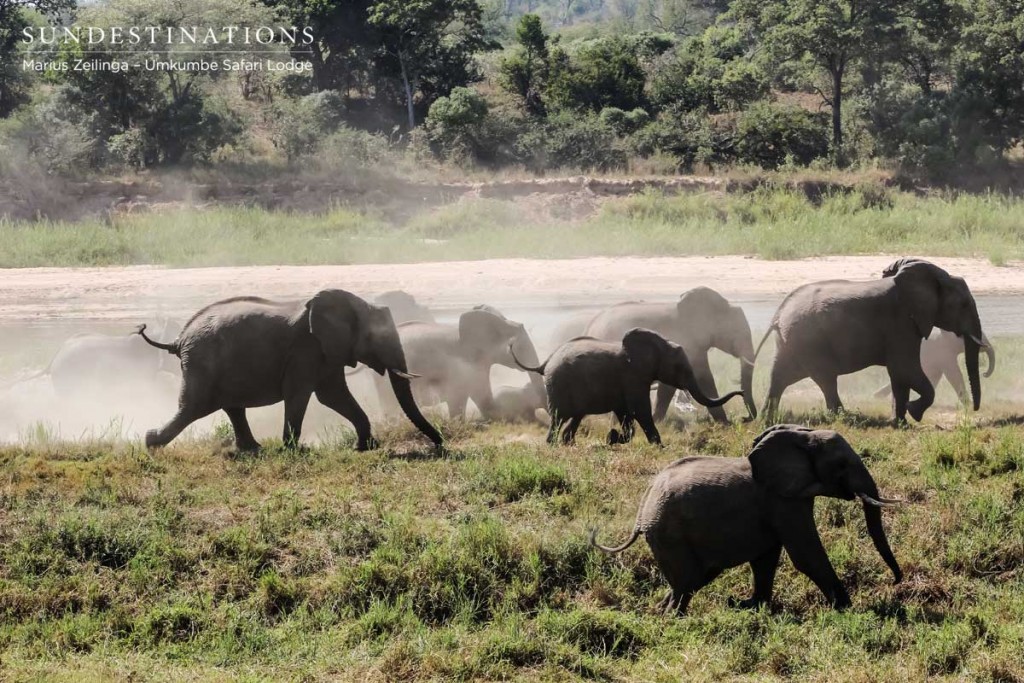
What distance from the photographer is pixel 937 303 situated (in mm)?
12828

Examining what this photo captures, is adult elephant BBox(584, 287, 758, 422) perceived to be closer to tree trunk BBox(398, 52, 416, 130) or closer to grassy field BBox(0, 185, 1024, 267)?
grassy field BBox(0, 185, 1024, 267)

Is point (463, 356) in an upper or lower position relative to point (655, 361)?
lower

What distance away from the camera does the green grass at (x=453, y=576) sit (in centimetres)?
798

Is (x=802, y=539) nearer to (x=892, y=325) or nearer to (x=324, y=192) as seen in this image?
(x=892, y=325)

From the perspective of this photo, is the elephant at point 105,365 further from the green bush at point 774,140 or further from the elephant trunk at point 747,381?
the green bush at point 774,140

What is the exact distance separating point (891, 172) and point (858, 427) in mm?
26952

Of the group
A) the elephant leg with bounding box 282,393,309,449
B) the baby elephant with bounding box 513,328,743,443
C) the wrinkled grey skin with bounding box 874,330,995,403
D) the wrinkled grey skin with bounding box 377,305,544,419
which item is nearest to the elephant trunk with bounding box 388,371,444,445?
the elephant leg with bounding box 282,393,309,449

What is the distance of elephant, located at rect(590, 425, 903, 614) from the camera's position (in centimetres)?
798

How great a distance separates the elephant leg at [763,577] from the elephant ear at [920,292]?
4964 mm

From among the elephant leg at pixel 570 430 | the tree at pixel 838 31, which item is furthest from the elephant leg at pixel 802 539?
the tree at pixel 838 31

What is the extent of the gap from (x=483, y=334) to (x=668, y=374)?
3369mm

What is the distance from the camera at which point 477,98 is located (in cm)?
4097

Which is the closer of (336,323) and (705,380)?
(336,323)

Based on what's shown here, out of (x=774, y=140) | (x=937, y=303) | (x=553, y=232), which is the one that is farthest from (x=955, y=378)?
(x=774, y=140)
